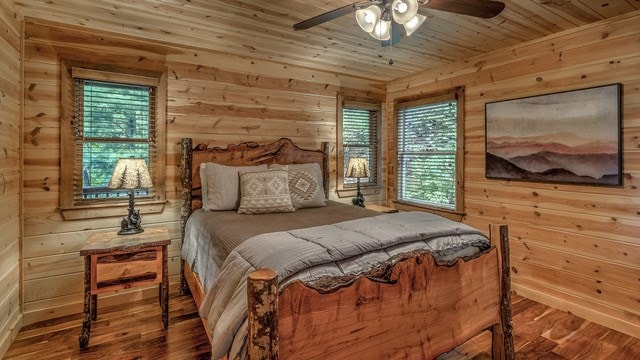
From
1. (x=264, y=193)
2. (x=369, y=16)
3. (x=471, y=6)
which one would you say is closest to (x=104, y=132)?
(x=264, y=193)

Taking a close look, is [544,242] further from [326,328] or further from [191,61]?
[191,61]

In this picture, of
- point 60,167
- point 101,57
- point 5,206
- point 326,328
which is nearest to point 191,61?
point 101,57

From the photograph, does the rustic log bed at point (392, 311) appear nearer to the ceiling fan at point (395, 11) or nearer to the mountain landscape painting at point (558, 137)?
the ceiling fan at point (395, 11)

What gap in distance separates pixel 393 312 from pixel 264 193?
65.7 inches

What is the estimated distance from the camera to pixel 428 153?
152 inches

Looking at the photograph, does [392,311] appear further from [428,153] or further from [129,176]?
[428,153]

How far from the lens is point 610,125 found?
237 cm

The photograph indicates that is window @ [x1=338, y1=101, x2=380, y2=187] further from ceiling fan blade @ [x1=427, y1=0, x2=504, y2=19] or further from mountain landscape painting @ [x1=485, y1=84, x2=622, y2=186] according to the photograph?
ceiling fan blade @ [x1=427, y1=0, x2=504, y2=19]

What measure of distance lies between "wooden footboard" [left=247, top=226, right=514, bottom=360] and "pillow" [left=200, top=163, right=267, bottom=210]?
5.99 ft

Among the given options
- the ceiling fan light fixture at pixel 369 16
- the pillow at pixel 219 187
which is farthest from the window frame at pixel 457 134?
the pillow at pixel 219 187

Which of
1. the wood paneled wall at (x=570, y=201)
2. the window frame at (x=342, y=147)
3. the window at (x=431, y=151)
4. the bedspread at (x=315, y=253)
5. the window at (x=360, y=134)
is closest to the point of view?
the bedspread at (x=315, y=253)

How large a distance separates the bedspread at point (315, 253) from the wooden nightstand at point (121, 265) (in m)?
0.92

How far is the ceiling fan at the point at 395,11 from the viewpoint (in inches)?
64.2

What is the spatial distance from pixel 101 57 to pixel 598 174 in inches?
161
